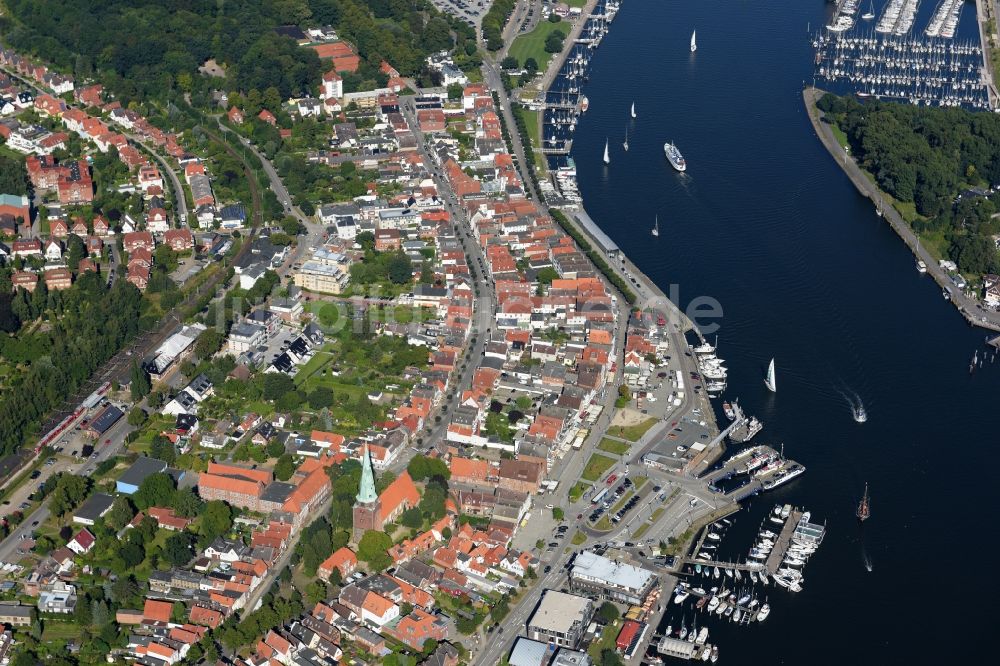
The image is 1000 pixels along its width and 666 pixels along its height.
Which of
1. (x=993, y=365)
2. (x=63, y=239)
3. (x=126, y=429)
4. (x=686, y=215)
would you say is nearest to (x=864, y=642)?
(x=993, y=365)

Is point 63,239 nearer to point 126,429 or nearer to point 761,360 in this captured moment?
point 126,429

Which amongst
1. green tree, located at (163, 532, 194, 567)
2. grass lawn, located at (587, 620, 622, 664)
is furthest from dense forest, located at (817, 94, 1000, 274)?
green tree, located at (163, 532, 194, 567)

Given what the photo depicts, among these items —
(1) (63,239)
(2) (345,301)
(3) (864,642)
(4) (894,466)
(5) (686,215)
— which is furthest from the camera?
(5) (686,215)

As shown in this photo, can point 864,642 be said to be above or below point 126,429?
above

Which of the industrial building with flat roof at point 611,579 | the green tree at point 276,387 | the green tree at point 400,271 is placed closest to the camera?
the industrial building with flat roof at point 611,579

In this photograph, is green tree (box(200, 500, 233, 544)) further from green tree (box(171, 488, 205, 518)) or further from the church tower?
the church tower

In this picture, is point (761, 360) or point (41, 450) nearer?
point (41, 450)

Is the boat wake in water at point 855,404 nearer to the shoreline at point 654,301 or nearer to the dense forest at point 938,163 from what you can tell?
the shoreline at point 654,301

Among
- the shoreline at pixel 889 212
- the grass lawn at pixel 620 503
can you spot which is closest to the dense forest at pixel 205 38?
the shoreline at pixel 889 212
